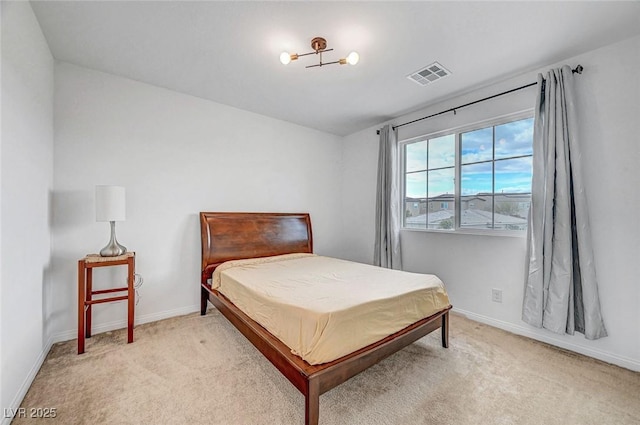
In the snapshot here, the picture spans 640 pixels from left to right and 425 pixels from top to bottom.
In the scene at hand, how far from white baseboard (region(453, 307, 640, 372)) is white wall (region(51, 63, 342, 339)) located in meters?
2.95

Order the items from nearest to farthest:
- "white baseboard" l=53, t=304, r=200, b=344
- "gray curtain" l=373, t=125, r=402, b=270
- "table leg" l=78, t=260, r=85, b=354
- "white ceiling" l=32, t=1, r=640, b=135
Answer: "white ceiling" l=32, t=1, r=640, b=135
"table leg" l=78, t=260, r=85, b=354
"white baseboard" l=53, t=304, r=200, b=344
"gray curtain" l=373, t=125, r=402, b=270

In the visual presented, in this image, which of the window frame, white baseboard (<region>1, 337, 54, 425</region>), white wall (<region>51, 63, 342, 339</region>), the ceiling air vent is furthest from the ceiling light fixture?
white baseboard (<region>1, 337, 54, 425</region>)

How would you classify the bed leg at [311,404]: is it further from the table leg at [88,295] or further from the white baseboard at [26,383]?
the table leg at [88,295]

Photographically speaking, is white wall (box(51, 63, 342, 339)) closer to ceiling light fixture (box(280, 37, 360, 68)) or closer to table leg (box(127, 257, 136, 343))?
table leg (box(127, 257, 136, 343))

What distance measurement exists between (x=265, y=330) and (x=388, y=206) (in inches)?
96.7

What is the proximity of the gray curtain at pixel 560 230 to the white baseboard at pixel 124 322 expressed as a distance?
3624mm

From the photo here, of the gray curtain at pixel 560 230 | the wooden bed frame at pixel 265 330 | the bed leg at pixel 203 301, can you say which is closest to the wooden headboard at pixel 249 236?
the wooden bed frame at pixel 265 330

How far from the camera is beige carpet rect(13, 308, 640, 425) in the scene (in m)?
1.51

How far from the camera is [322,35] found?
2.04 m

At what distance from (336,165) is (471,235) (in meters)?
2.48

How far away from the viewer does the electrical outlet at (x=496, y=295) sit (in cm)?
272

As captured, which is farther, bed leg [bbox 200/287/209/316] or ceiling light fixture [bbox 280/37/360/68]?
bed leg [bbox 200/287/209/316]

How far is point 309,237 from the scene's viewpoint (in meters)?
3.97
